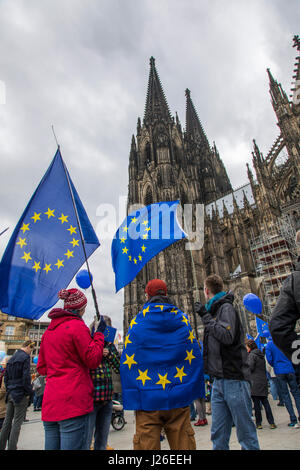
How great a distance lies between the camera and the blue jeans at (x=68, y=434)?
1.99 m

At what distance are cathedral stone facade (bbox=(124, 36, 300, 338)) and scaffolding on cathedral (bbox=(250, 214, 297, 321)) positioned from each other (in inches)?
23.6

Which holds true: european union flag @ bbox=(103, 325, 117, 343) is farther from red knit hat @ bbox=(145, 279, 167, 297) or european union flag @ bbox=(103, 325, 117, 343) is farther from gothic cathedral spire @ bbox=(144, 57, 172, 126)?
gothic cathedral spire @ bbox=(144, 57, 172, 126)

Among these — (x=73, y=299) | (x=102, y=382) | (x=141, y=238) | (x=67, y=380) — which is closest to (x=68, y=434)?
(x=67, y=380)

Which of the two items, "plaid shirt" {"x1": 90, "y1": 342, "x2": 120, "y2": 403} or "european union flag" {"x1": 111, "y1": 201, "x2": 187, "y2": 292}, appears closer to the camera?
"plaid shirt" {"x1": 90, "y1": 342, "x2": 120, "y2": 403}

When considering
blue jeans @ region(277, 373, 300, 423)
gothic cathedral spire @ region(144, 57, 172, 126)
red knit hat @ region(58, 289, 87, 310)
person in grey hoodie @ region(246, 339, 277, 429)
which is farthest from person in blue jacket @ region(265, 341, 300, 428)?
gothic cathedral spire @ region(144, 57, 172, 126)

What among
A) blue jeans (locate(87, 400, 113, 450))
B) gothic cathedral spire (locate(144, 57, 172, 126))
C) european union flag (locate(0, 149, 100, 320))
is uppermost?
gothic cathedral spire (locate(144, 57, 172, 126))

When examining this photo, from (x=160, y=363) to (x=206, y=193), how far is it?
40738 millimetres

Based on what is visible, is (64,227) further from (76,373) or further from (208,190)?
(208,190)

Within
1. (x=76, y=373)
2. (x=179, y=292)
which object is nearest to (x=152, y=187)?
(x=179, y=292)

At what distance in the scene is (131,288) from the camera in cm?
3008

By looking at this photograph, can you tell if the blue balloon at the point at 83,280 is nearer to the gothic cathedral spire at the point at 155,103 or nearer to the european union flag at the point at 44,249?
the european union flag at the point at 44,249

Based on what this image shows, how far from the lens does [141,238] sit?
5.36 m

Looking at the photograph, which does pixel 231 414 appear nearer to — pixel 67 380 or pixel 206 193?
pixel 67 380

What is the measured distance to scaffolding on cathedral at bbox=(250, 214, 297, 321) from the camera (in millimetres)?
20703
